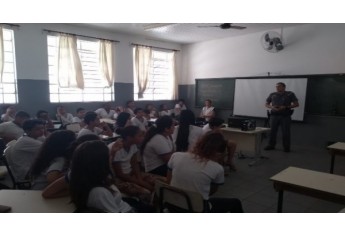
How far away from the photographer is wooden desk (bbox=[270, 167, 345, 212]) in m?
1.88

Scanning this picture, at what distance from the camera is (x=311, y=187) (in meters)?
1.96

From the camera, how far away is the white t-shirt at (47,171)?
2017 millimetres

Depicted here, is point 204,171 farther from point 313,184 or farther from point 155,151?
point 155,151

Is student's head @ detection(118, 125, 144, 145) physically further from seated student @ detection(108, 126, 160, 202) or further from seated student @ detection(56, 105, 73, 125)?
seated student @ detection(56, 105, 73, 125)

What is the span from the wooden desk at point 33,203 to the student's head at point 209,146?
0.98 meters

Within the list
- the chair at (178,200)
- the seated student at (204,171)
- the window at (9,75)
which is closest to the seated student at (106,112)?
the window at (9,75)

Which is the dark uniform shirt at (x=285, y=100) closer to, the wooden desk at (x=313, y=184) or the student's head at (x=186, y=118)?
the student's head at (x=186, y=118)

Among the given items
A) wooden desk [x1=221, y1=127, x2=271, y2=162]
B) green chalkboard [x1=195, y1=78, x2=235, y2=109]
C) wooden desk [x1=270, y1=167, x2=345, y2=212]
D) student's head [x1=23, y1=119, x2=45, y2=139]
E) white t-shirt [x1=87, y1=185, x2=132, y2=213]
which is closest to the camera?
white t-shirt [x1=87, y1=185, x2=132, y2=213]

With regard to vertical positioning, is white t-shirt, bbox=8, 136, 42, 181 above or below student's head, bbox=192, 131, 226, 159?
below

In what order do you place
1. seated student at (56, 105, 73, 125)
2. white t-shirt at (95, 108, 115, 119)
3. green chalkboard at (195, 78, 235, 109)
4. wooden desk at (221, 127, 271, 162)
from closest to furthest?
wooden desk at (221, 127, 271, 162), seated student at (56, 105, 73, 125), white t-shirt at (95, 108, 115, 119), green chalkboard at (195, 78, 235, 109)

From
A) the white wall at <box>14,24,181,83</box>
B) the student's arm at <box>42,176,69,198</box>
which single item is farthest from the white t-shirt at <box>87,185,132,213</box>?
the white wall at <box>14,24,181,83</box>

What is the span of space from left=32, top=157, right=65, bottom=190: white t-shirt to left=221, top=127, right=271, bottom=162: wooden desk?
337 cm

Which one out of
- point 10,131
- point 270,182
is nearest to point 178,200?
point 270,182

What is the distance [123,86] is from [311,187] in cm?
670
